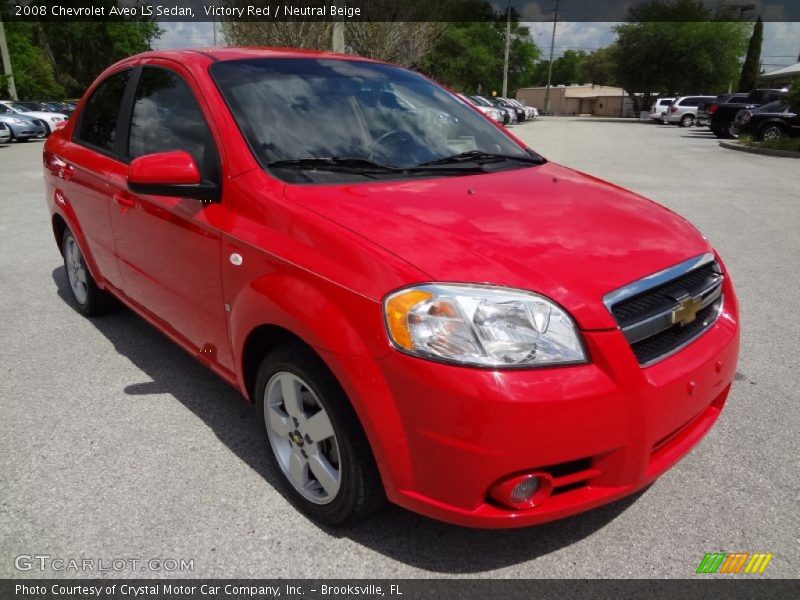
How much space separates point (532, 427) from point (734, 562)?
3.43ft

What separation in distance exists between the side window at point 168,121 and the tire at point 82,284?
1305 millimetres

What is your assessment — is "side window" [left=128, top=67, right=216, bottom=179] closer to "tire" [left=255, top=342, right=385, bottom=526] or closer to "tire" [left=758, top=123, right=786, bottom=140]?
"tire" [left=255, top=342, right=385, bottom=526]

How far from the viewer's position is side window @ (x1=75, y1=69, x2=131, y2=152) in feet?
12.1

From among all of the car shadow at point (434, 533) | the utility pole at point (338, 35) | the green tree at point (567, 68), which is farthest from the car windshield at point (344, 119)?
the green tree at point (567, 68)

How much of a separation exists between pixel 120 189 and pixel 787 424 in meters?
3.54

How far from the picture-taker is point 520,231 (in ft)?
7.09

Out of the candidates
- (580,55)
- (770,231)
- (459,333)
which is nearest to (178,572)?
(459,333)

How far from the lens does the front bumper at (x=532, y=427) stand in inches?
70.6

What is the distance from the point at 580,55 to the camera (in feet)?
427

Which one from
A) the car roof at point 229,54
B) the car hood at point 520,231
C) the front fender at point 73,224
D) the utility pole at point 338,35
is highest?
the utility pole at point 338,35

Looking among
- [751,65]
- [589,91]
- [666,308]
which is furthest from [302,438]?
[589,91]

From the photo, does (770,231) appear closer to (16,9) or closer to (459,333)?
(459,333)

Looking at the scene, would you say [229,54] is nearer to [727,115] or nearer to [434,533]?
[434,533]

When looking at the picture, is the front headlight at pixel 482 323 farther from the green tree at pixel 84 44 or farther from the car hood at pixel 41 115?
the green tree at pixel 84 44
